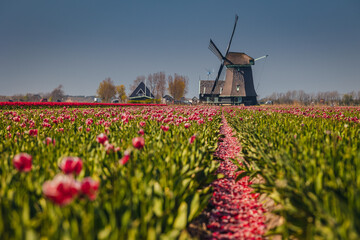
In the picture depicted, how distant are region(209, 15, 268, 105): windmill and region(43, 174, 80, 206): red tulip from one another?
146ft

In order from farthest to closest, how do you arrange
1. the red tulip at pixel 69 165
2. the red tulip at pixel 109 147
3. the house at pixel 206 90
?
the house at pixel 206 90 < the red tulip at pixel 109 147 < the red tulip at pixel 69 165

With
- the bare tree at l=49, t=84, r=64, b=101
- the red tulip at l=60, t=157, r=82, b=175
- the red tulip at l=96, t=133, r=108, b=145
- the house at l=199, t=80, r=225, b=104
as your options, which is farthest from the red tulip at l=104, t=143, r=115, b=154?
the bare tree at l=49, t=84, r=64, b=101

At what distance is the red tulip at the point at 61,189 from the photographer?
4.12ft

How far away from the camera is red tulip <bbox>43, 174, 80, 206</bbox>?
1256 mm

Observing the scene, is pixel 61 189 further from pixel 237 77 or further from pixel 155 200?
pixel 237 77

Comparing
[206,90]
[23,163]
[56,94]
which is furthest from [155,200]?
[56,94]

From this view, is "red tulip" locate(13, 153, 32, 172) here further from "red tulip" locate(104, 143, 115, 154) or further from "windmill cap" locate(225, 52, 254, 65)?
"windmill cap" locate(225, 52, 254, 65)

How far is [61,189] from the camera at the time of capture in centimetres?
127

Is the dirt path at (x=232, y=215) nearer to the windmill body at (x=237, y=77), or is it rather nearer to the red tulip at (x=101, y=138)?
the red tulip at (x=101, y=138)

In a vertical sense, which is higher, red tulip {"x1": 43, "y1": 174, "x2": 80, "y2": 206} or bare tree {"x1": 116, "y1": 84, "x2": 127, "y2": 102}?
bare tree {"x1": 116, "y1": 84, "x2": 127, "y2": 102}

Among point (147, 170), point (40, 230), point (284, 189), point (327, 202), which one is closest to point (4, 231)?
point (40, 230)

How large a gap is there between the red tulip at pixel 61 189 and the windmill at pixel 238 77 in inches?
1749

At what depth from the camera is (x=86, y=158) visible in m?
3.07

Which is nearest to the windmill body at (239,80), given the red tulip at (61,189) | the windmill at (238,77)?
the windmill at (238,77)
